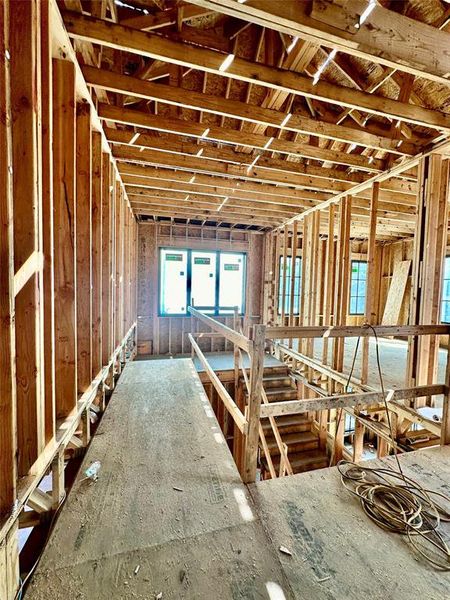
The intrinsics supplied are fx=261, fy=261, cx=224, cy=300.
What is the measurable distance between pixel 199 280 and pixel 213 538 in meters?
6.25

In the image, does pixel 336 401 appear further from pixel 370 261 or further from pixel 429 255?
pixel 370 261

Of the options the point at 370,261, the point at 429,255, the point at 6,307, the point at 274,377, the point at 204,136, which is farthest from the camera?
the point at 274,377

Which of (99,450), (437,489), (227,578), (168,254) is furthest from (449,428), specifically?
(168,254)

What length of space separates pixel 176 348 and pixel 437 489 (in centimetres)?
609

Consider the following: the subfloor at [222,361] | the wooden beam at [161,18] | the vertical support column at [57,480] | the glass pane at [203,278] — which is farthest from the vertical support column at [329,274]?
the vertical support column at [57,480]

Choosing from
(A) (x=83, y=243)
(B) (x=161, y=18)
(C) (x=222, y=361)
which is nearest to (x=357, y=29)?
(B) (x=161, y=18)

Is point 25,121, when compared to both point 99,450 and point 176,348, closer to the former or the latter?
point 99,450

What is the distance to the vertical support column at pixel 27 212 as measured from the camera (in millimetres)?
1253

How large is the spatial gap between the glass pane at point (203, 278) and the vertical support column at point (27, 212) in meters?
5.78

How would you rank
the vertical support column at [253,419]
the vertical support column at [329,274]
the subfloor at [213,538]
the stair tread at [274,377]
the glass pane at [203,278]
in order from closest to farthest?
the subfloor at [213,538] → the vertical support column at [253,419] → the vertical support column at [329,274] → the stair tread at [274,377] → the glass pane at [203,278]

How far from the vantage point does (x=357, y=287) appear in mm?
9664

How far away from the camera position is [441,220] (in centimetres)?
310

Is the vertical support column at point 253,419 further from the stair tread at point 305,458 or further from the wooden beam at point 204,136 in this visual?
the stair tread at point 305,458

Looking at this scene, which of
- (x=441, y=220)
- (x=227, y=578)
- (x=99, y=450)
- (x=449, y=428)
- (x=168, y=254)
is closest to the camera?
(x=227, y=578)
